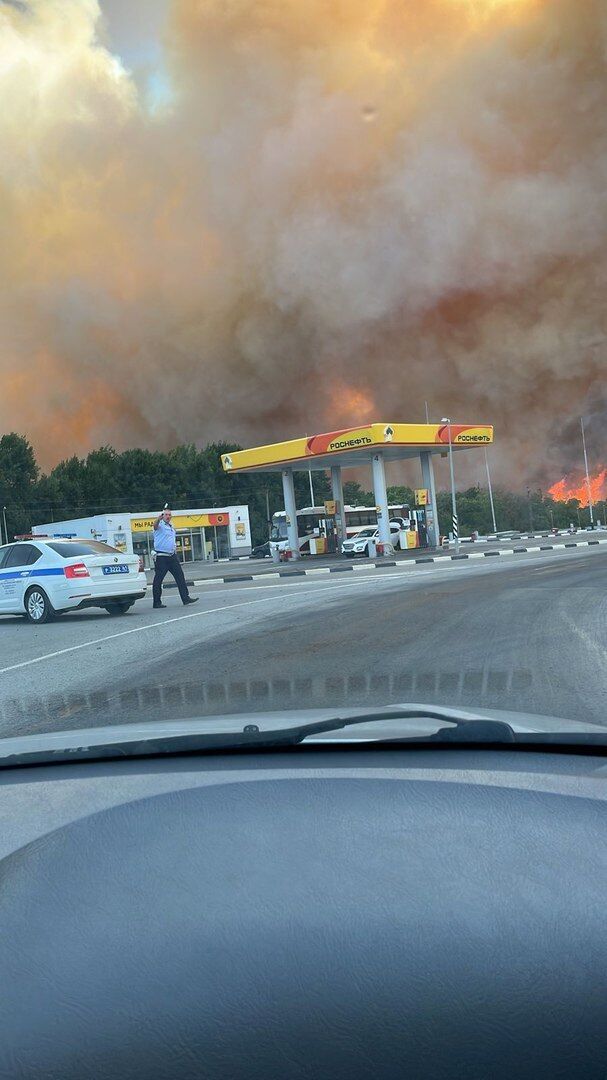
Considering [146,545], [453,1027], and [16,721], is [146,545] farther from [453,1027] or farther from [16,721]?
[453,1027]

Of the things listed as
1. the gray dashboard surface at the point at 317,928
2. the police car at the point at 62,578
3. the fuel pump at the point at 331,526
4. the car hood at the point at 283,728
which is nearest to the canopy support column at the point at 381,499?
the fuel pump at the point at 331,526

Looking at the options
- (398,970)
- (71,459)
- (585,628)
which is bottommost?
(585,628)

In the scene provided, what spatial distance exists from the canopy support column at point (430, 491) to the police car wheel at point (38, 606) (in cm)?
3296

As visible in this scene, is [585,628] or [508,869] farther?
[585,628]

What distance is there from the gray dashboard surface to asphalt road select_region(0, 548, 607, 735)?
13.3 feet

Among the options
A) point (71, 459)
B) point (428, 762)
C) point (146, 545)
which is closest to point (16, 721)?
point (428, 762)

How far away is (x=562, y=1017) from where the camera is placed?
150 centimetres

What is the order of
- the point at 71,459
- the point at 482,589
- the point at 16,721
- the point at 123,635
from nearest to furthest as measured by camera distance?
1. the point at 16,721
2. the point at 123,635
3. the point at 482,589
4. the point at 71,459

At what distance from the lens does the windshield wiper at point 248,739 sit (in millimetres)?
2334

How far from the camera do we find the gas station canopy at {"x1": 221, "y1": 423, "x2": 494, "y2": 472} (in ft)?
135

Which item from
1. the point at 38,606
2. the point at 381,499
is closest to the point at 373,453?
the point at 381,499

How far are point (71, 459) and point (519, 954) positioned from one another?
83789 mm

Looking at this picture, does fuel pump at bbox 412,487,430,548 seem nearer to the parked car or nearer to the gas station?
the gas station

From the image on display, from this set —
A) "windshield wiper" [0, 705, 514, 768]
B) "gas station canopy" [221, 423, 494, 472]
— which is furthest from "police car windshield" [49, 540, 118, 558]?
"gas station canopy" [221, 423, 494, 472]
